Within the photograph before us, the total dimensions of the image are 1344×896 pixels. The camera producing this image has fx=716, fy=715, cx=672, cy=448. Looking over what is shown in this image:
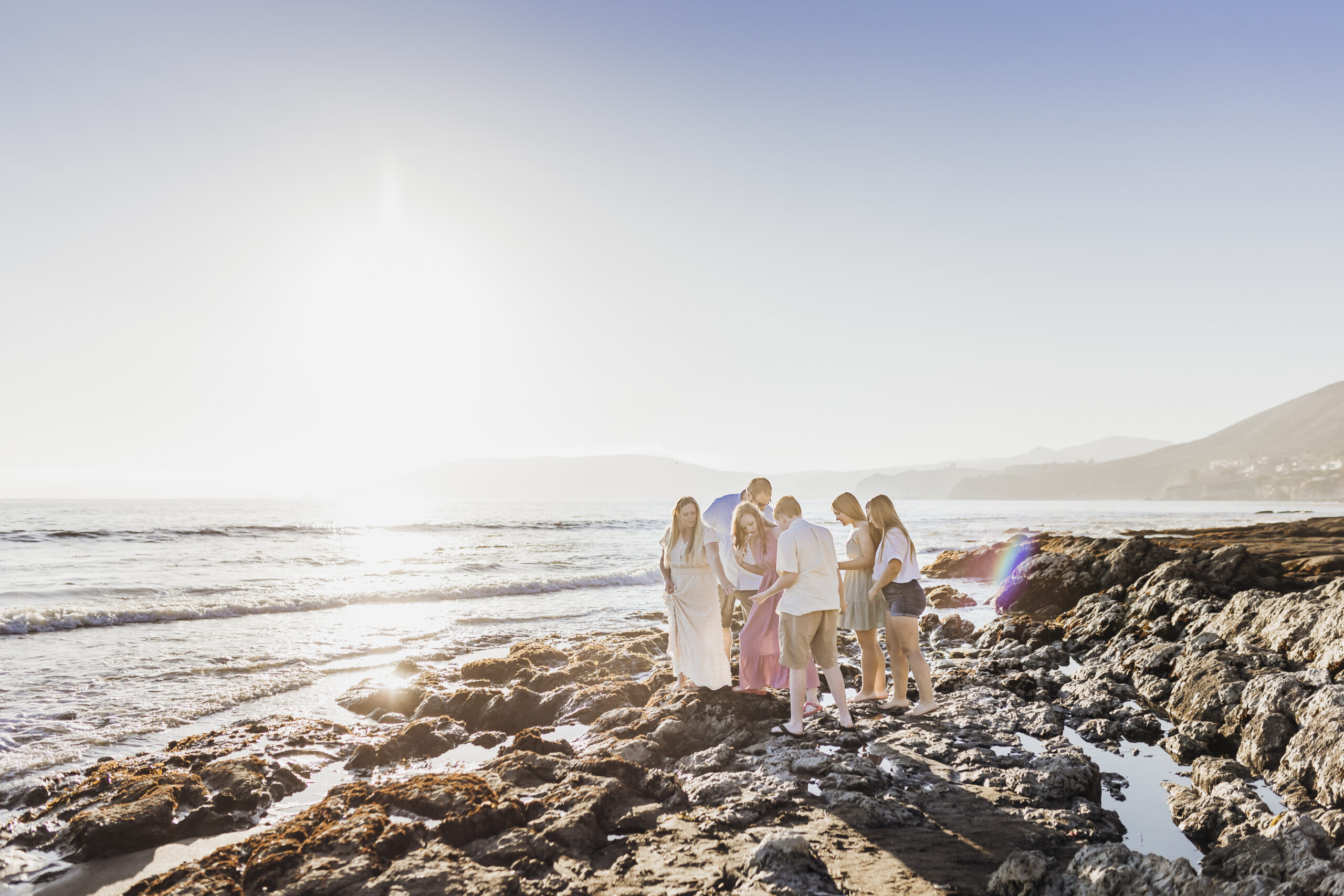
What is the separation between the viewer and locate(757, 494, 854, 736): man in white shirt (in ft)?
21.2

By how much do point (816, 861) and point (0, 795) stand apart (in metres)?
6.60

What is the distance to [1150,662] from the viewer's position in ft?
27.1

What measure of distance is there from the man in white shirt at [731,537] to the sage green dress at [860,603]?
38.1 inches

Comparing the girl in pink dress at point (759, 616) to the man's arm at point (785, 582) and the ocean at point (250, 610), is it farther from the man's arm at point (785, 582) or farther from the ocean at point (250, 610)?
the ocean at point (250, 610)

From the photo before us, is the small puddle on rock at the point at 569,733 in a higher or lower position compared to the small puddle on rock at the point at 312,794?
lower

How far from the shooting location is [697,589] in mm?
7535

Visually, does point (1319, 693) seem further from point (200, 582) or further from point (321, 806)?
point (200, 582)

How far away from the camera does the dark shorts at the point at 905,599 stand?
7.22 m

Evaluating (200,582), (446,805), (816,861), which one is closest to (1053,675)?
(816,861)

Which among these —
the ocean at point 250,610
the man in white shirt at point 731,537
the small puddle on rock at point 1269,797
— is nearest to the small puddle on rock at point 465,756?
the ocean at point 250,610

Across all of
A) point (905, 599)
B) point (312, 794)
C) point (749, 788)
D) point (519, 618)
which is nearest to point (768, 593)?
point (905, 599)

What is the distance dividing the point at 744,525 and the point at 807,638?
4.89ft

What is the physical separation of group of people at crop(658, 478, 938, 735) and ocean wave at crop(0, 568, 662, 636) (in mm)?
12813

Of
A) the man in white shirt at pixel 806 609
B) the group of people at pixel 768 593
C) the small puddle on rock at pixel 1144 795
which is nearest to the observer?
the small puddle on rock at pixel 1144 795
